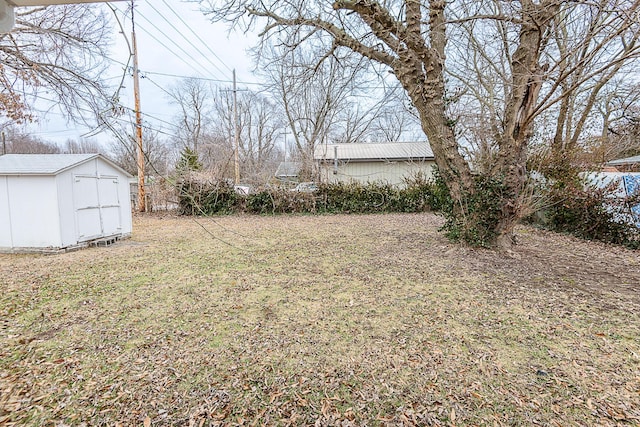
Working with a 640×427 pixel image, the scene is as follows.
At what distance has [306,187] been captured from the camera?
1184 cm

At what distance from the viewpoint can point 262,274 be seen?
4.48 meters

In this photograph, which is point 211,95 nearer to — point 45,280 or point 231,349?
point 45,280

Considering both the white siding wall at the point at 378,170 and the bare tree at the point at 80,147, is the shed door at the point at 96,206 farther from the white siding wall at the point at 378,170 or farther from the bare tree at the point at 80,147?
the bare tree at the point at 80,147

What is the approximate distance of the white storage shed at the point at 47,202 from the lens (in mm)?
5586

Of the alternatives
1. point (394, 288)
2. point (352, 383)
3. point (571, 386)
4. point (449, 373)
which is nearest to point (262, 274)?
point (394, 288)

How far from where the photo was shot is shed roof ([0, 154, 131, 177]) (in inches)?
216

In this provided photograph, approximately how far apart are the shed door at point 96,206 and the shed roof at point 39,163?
0.35m

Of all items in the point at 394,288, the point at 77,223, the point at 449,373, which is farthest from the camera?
the point at 77,223

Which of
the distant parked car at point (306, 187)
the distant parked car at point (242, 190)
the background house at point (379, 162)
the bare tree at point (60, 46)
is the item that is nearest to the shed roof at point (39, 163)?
the bare tree at point (60, 46)

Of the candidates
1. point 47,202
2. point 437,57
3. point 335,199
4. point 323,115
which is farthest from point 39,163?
point 323,115

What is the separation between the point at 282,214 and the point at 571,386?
33.9 ft

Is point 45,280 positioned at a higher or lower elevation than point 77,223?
lower

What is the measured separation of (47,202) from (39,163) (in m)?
0.86

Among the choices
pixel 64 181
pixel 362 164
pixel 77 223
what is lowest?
pixel 77 223
